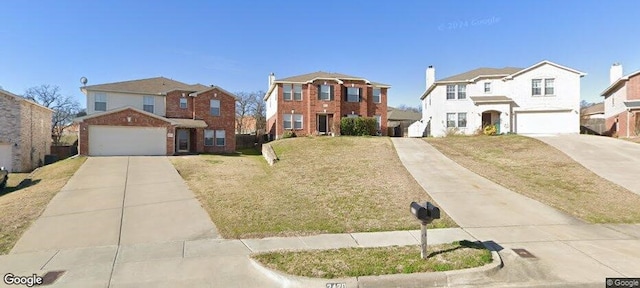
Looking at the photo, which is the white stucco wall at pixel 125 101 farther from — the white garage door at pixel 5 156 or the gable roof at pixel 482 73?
the gable roof at pixel 482 73

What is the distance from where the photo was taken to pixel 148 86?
27875 millimetres

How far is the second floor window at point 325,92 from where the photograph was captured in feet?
95.1

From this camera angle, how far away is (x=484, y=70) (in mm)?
30188

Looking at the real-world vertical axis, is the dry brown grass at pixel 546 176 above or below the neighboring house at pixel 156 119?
below

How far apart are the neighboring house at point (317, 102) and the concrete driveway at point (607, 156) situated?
49.4ft

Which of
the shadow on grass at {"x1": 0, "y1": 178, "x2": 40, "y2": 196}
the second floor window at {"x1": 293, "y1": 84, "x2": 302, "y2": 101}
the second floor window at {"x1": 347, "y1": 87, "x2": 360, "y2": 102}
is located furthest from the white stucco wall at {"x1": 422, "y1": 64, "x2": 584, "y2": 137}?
the shadow on grass at {"x1": 0, "y1": 178, "x2": 40, "y2": 196}

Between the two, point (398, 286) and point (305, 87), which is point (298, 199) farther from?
point (305, 87)

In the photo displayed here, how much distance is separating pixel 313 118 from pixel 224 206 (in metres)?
19.8

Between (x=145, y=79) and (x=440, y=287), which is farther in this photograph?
(x=145, y=79)

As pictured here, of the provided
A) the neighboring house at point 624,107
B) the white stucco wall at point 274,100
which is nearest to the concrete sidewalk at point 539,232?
the white stucco wall at point 274,100

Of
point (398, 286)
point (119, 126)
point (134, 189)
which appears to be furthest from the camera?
point (119, 126)

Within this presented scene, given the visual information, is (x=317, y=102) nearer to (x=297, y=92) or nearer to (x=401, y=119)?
(x=297, y=92)

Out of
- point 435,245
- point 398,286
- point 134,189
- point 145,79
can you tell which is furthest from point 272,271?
point 145,79

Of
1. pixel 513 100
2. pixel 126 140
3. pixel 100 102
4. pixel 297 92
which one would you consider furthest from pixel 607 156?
pixel 100 102
